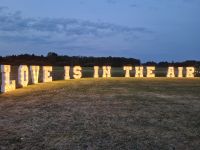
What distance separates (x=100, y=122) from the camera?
13930mm

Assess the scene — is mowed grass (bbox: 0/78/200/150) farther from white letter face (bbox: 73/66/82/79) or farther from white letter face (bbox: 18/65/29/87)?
white letter face (bbox: 73/66/82/79)

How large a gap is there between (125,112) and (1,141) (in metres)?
5.44

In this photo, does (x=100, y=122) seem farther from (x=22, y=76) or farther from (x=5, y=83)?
(x=22, y=76)

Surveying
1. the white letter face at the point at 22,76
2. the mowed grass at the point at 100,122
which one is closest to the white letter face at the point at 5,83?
the white letter face at the point at 22,76

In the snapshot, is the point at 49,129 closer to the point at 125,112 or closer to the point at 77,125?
the point at 77,125

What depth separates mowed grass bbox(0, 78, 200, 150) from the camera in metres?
11.5

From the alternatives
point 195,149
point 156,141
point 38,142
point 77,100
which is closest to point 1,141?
point 38,142

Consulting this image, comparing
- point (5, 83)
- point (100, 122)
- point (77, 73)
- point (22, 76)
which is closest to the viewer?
point (100, 122)

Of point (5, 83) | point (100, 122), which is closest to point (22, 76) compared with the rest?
point (5, 83)

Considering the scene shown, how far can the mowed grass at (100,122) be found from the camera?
37.8 feet

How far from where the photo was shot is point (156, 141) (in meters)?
11.7

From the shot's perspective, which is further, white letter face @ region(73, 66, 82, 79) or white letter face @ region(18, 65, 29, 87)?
white letter face @ region(73, 66, 82, 79)

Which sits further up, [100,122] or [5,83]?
[5,83]

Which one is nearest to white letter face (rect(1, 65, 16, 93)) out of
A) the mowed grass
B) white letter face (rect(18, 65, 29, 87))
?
white letter face (rect(18, 65, 29, 87))
